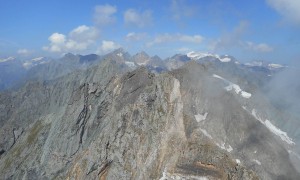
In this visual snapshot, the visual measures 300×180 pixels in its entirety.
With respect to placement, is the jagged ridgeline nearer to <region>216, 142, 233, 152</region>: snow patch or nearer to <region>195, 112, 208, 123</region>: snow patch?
<region>195, 112, 208, 123</region>: snow patch

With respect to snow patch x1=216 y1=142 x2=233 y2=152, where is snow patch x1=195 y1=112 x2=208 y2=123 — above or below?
above

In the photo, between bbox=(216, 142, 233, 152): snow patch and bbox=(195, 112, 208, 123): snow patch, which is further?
bbox=(195, 112, 208, 123): snow patch

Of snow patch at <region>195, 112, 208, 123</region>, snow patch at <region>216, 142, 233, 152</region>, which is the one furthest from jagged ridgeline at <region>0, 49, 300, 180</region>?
snow patch at <region>216, 142, 233, 152</region>

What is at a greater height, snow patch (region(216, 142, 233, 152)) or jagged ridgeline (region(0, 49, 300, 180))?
jagged ridgeline (region(0, 49, 300, 180))

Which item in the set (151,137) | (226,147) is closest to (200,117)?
(226,147)

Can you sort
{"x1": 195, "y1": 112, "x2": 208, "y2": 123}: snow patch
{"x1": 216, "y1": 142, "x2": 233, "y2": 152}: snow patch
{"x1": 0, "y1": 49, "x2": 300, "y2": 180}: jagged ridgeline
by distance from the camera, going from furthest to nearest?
{"x1": 195, "y1": 112, "x2": 208, "y2": 123}: snow patch < {"x1": 216, "y1": 142, "x2": 233, "y2": 152}: snow patch < {"x1": 0, "y1": 49, "x2": 300, "y2": 180}: jagged ridgeline

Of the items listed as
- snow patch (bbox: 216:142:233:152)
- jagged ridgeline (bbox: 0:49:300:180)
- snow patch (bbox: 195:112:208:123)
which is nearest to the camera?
jagged ridgeline (bbox: 0:49:300:180)

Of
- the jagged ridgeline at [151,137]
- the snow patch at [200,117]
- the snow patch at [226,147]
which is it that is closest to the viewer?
the jagged ridgeline at [151,137]

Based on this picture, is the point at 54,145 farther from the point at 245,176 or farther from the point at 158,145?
the point at 245,176

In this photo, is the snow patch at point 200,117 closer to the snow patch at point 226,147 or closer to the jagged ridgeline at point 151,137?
the jagged ridgeline at point 151,137

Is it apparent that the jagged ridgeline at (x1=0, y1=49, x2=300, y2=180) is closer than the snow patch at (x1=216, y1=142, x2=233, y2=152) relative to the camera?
Yes

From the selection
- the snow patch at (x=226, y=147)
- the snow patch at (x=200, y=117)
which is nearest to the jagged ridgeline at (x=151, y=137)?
the snow patch at (x=200, y=117)

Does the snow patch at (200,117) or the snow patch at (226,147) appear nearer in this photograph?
the snow patch at (226,147)
